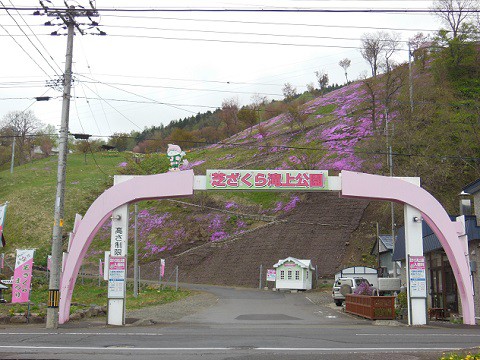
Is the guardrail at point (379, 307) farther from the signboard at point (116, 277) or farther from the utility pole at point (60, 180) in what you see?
the utility pole at point (60, 180)

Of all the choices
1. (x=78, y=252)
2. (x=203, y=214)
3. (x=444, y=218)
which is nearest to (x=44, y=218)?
(x=203, y=214)

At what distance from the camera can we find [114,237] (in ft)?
70.9

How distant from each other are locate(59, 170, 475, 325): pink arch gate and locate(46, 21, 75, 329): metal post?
1101 millimetres

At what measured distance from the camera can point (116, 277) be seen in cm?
2128

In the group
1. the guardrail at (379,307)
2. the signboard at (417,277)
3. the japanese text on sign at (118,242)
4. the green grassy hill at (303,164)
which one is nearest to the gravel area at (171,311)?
the japanese text on sign at (118,242)

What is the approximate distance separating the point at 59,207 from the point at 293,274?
1117 inches

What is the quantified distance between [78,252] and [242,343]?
1030 centimetres

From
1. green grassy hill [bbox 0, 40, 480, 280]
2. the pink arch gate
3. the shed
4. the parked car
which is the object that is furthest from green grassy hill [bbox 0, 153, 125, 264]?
the pink arch gate

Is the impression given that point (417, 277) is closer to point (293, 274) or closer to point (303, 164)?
point (293, 274)

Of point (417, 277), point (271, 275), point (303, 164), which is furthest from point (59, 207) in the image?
point (303, 164)

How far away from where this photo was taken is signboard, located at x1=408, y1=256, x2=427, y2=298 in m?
21.2

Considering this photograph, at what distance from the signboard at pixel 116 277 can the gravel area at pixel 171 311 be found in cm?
148

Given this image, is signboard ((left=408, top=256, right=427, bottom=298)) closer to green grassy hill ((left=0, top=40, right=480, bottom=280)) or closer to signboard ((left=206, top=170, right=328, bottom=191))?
signboard ((left=206, top=170, right=328, bottom=191))

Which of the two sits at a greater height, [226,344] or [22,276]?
[22,276]
